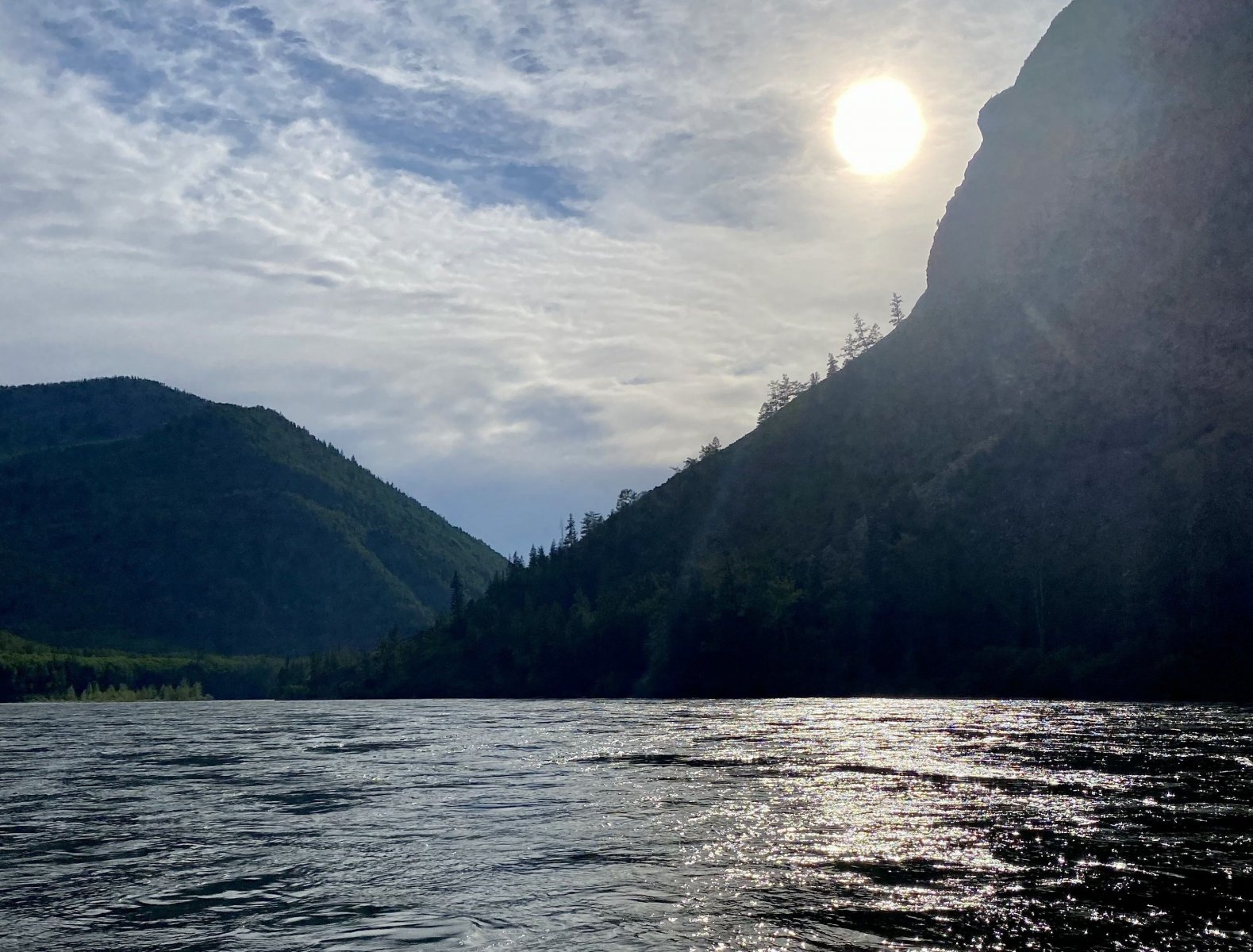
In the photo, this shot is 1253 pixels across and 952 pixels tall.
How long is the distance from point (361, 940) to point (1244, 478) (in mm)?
169031

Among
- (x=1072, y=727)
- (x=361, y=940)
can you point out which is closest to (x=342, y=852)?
(x=361, y=940)

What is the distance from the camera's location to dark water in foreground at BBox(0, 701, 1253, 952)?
17.5 metres

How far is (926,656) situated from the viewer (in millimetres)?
156500

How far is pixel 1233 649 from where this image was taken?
122500mm

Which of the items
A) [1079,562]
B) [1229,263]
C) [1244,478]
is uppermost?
[1229,263]

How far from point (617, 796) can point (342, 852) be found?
1145cm

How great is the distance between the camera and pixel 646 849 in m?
24.8

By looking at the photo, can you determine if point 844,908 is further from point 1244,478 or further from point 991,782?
point 1244,478

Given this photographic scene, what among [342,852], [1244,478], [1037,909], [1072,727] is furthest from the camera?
[1244,478]

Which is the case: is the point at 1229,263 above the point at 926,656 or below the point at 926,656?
above

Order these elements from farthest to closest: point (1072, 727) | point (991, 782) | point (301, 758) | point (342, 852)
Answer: point (1072, 727), point (301, 758), point (991, 782), point (342, 852)

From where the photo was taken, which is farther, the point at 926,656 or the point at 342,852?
the point at 926,656

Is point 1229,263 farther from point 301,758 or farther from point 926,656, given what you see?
point 301,758

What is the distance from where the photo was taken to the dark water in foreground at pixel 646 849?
1745cm
